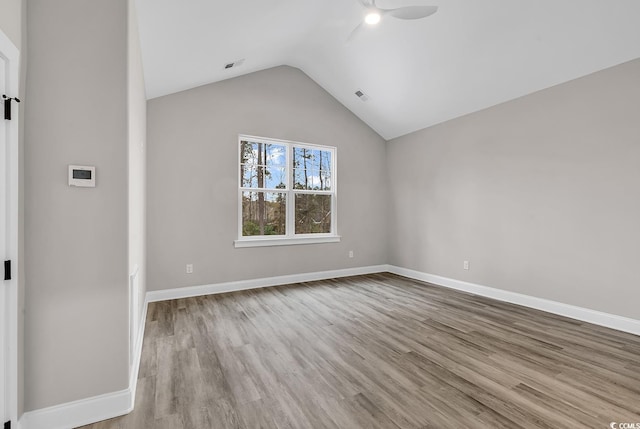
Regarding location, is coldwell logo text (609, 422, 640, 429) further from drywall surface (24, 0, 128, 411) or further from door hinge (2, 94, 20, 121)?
door hinge (2, 94, 20, 121)

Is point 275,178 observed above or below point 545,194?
above

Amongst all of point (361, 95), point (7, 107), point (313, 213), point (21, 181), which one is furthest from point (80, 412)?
point (361, 95)

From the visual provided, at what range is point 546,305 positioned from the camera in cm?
351

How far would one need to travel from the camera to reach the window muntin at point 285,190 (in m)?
4.63

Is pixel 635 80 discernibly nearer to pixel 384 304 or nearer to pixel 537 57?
pixel 537 57

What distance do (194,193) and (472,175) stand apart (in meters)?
4.01

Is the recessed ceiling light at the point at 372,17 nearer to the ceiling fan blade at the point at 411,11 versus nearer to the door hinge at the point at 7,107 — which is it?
the ceiling fan blade at the point at 411,11

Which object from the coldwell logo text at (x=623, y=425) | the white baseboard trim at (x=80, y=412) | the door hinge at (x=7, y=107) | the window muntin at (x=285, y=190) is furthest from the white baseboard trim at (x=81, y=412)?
the window muntin at (x=285, y=190)

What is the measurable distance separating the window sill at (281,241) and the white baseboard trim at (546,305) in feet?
5.58

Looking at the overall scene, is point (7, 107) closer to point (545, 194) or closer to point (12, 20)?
point (12, 20)

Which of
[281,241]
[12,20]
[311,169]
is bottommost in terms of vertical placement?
[281,241]

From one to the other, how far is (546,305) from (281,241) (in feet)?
11.8

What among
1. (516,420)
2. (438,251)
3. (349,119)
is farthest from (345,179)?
(516,420)

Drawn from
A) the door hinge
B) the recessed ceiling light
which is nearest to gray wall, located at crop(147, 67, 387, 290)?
the recessed ceiling light
